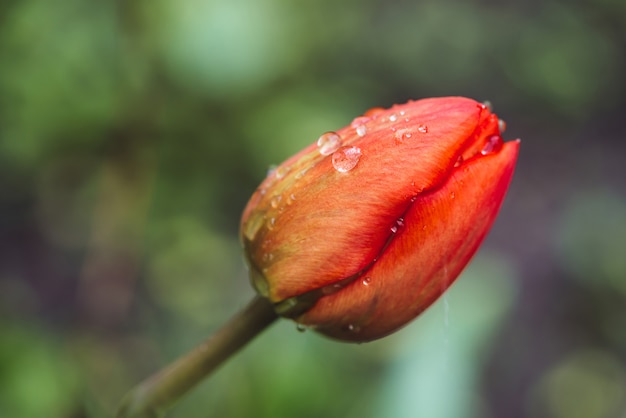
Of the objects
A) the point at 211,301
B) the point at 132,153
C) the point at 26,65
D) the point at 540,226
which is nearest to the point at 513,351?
the point at 540,226

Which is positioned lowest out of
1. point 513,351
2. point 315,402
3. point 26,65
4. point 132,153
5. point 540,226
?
point 513,351

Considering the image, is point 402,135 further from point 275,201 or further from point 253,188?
point 253,188

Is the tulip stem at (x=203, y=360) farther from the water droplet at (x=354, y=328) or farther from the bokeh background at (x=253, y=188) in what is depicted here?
the bokeh background at (x=253, y=188)

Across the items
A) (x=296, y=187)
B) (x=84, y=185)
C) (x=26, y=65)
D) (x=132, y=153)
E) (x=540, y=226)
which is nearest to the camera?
(x=296, y=187)

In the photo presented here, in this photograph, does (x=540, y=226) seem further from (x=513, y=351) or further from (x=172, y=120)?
(x=172, y=120)

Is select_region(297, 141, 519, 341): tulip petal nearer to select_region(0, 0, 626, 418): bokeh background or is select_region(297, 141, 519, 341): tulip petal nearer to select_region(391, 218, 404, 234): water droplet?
select_region(391, 218, 404, 234): water droplet

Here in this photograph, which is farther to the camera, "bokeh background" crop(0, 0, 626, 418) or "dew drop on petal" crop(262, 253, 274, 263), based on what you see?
"bokeh background" crop(0, 0, 626, 418)

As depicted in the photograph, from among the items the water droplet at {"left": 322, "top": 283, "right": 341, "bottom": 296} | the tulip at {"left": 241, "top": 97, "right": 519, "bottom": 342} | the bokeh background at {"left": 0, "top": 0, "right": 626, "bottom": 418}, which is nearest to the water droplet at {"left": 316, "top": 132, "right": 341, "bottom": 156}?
the tulip at {"left": 241, "top": 97, "right": 519, "bottom": 342}
